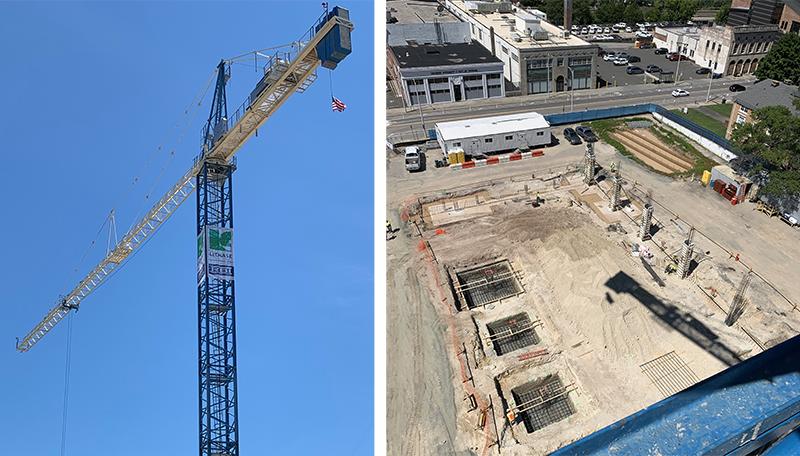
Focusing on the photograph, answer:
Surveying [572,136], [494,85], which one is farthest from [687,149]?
[494,85]

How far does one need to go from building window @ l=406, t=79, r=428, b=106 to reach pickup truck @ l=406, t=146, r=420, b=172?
17.1 meters

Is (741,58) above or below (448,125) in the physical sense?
above

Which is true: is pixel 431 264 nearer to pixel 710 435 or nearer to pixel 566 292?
pixel 566 292

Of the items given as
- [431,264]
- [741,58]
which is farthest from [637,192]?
[741,58]

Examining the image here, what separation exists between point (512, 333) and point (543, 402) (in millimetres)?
4910

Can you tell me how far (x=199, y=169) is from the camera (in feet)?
92.3

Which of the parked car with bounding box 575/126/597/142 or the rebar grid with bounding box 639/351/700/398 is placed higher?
the parked car with bounding box 575/126/597/142

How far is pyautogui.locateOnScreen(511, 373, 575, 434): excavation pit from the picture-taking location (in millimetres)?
23703

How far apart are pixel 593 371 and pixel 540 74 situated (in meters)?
47.6

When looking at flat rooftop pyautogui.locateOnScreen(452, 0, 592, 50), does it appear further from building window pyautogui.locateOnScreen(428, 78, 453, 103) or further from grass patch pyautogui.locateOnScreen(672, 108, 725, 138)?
grass patch pyautogui.locateOnScreen(672, 108, 725, 138)

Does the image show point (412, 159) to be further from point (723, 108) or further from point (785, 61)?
point (785, 61)

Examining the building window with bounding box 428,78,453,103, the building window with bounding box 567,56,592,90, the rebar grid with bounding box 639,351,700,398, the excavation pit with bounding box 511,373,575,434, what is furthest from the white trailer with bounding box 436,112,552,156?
the rebar grid with bounding box 639,351,700,398

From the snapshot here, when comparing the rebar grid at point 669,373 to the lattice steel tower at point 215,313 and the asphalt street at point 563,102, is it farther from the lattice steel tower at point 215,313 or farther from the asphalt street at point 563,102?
the asphalt street at point 563,102

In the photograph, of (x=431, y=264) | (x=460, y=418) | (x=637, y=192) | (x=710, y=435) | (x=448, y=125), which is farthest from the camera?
(x=448, y=125)
